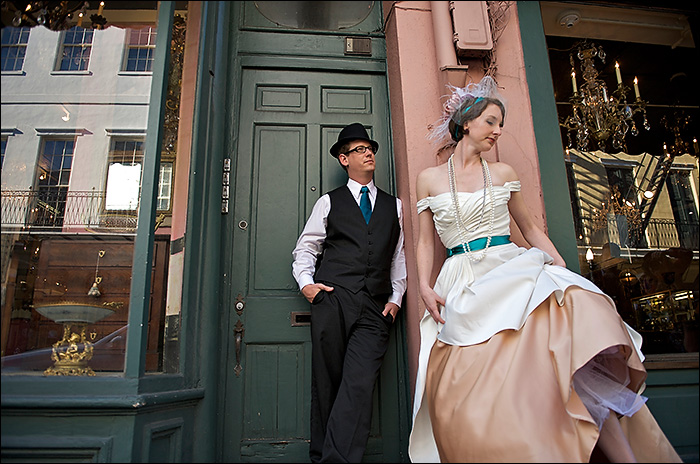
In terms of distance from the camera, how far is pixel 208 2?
3.50 metres

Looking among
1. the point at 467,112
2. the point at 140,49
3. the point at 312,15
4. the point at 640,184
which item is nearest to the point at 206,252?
the point at 140,49

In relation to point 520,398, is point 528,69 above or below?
above

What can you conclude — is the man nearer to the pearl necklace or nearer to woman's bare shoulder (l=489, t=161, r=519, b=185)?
the pearl necklace

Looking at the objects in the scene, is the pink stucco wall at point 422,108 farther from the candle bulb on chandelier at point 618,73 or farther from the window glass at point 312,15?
the candle bulb on chandelier at point 618,73

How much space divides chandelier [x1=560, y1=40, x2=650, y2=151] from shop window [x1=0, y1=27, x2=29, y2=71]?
13.6ft

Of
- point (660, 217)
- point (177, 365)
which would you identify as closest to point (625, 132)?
point (660, 217)

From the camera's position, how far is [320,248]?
313 centimetres

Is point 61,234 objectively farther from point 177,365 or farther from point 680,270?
point 680,270

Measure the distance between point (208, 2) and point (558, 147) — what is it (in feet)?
8.87

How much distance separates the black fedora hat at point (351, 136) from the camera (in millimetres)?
3230

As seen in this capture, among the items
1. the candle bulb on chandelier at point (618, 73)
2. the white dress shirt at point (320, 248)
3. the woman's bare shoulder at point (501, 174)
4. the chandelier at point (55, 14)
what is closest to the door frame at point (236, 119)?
the white dress shirt at point (320, 248)

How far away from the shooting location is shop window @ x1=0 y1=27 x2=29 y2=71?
8.93ft

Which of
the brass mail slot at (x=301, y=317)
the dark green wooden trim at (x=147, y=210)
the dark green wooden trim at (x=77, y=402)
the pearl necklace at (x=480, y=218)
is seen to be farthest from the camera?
the brass mail slot at (x=301, y=317)

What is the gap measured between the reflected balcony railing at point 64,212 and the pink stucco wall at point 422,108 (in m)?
1.88
